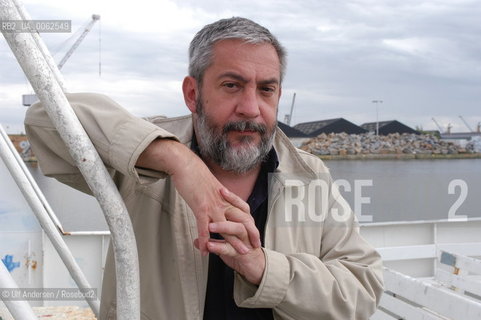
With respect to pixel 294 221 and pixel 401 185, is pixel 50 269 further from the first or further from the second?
pixel 401 185

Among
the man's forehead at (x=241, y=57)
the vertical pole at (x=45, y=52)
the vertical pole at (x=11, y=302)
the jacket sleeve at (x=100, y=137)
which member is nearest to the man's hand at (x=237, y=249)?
the jacket sleeve at (x=100, y=137)

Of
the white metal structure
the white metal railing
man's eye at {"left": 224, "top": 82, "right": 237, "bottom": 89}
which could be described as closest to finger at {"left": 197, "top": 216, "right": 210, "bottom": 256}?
man's eye at {"left": 224, "top": 82, "right": 237, "bottom": 89}

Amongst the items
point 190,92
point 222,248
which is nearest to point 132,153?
point 222,248

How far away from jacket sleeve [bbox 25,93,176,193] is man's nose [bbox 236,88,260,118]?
13.8 inches

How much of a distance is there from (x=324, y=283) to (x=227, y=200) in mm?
401

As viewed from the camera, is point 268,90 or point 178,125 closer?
point 268,90

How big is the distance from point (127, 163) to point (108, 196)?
197 millimetres

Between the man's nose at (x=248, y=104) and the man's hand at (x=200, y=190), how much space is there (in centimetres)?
34

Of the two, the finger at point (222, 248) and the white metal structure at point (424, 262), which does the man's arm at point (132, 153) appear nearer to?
the finger at point (222, 248)

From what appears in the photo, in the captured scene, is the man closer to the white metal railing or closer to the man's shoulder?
the man's shoulder

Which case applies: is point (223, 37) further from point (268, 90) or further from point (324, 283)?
point (324, 283)

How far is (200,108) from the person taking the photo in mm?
1684

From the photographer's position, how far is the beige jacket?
126cm

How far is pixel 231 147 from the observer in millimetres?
1613
